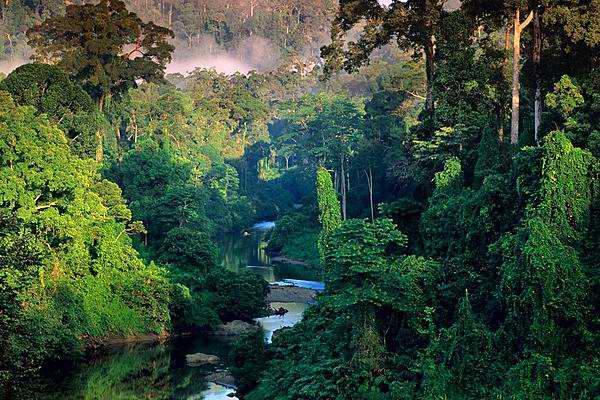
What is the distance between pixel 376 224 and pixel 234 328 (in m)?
17.1

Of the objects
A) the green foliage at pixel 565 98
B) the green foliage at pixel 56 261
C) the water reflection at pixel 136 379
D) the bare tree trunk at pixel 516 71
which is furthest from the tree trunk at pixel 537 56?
the green foliage at pixel 56 261

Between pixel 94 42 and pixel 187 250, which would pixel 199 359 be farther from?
pixel 94 42

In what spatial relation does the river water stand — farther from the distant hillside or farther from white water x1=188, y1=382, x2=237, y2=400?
the distant hillside

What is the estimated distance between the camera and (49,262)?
1398 inches

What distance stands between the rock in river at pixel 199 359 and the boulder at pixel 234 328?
175 inches

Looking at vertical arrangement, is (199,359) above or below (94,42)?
below

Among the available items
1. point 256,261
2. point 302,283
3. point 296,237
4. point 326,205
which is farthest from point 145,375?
point 296,237

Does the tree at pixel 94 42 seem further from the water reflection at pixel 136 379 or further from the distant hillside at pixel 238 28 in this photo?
the distant hillside at pixel 238 28

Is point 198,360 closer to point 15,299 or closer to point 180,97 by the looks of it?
point 15,299

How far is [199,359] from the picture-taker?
3403 cm

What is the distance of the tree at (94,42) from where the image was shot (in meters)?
51.0

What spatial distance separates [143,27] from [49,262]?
80.3 ft

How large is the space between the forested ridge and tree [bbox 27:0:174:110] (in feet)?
0.43

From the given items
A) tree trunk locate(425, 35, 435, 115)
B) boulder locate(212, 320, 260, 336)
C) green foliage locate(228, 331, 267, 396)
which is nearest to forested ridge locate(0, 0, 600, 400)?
green foliage locate(228, 331, 267, 396)
